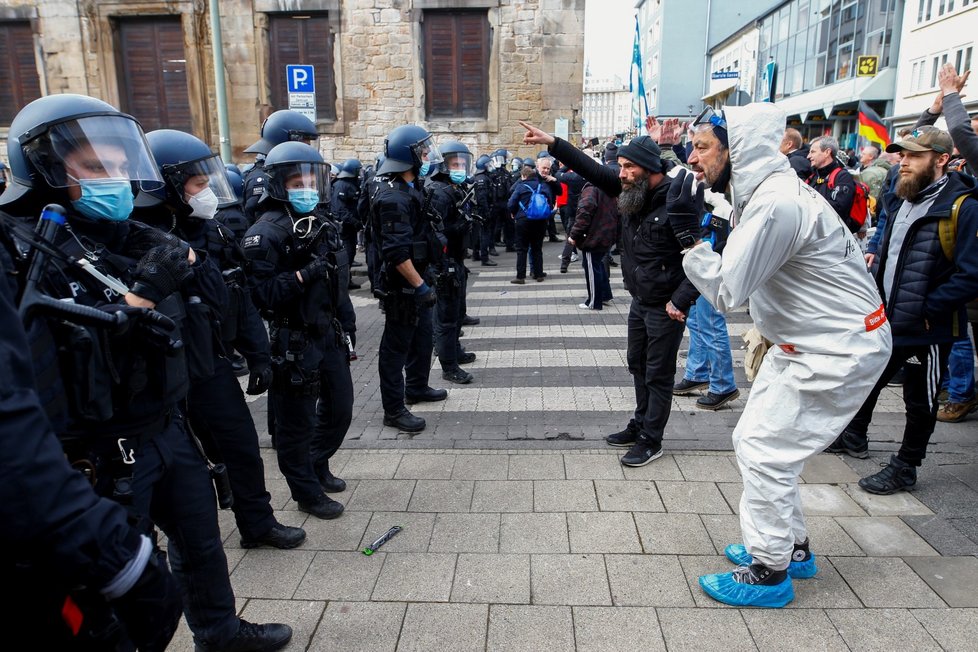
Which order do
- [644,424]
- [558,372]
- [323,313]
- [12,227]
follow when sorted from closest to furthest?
[12,227], [323,313], [644,424], [558,372]

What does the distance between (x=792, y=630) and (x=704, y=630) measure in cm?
36

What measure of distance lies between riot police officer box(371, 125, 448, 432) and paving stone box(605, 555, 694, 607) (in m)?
2.21

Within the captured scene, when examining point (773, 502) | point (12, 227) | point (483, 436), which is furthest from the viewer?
point (483, 436)

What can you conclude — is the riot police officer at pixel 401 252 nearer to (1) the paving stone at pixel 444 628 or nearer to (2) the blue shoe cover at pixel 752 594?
(1) the paving stone at pixel 444 628

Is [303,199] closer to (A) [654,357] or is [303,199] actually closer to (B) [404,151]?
(B) [404,151]

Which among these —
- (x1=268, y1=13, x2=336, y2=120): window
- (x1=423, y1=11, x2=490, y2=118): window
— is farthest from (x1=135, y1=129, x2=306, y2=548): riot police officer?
(x1=268, y1=13, x2=336, y2=120): window

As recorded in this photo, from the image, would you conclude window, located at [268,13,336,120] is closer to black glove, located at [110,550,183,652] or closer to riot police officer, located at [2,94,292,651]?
riot police officer, located at [2,94,292,651]

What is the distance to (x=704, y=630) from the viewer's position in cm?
274

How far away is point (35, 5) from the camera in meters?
17.7

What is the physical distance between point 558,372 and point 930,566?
3.68 m

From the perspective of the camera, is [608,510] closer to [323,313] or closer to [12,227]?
[323,313]

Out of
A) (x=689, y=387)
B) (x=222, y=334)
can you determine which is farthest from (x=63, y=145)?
(x=689, y=387)

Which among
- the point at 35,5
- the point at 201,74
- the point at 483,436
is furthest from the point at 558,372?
the point at 35,5

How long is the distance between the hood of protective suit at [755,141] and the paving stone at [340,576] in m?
2.46
